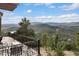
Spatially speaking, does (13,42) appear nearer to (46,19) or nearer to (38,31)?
(38,31)

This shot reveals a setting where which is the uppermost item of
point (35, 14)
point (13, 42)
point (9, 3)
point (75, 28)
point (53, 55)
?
point (9, 3)

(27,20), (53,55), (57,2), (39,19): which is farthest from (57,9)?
(53,55)

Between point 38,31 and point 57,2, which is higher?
point 57,2

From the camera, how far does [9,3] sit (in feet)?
6.04

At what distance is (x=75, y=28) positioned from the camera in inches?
72.4

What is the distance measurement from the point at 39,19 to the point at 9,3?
0.35m

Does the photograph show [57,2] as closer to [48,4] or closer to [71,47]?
[48,4]

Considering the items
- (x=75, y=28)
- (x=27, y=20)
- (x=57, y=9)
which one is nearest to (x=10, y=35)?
(x=27, y=20)

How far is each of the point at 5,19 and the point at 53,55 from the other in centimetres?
62

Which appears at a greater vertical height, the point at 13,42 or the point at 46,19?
the point at 46,19

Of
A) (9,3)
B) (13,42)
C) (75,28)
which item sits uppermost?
(9,3)

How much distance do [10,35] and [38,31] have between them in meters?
0.29

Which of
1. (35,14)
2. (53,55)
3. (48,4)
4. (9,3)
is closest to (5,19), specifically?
(9,3)

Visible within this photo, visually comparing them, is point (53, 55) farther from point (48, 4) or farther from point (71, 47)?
point (48, 4)
